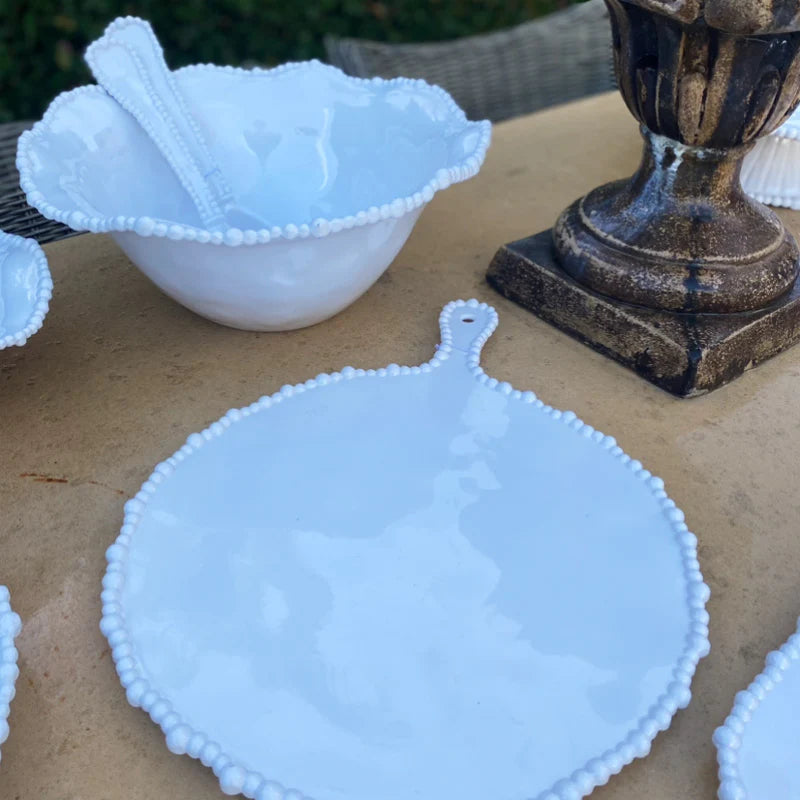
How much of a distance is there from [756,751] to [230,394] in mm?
353

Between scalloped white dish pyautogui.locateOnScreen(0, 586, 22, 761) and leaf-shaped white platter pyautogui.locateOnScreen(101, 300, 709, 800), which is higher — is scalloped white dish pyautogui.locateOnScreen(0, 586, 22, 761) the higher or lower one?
the higher one

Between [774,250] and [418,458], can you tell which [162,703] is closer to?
[418,458]

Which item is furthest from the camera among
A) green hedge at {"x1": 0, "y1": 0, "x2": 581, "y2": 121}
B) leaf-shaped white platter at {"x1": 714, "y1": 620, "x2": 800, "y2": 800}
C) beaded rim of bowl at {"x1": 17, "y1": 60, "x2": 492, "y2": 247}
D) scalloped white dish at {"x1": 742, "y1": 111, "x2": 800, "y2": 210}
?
green hedge at {"x1": 0, "y1": 0, "x2": 581, "y2": 121}

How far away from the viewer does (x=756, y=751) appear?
34 centimetres

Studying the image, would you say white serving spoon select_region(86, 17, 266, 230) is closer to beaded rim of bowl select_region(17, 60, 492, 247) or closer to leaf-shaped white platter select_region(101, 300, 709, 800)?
beaded rim of bowl select_region(17, 60, 492, 247)

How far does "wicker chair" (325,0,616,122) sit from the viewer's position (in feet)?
3.94

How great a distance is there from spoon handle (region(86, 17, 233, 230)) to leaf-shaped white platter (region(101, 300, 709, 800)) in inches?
7.7

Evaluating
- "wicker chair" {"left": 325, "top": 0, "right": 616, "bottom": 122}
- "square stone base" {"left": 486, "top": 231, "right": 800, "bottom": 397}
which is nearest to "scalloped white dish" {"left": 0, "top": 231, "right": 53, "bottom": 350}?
"square stone base" {"left": 486, "top": 231, "right": 800, "bottom": 397}

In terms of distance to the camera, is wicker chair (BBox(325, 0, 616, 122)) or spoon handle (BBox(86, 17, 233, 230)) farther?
wicker chair (BBox(325, 0, 616, 122))

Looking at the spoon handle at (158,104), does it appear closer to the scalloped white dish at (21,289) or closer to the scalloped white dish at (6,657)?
the scalloped white dish at (21,289)

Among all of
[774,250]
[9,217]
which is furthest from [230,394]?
[774,250]

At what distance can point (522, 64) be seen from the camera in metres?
1.28

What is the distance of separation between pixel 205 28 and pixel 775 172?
1172 millimetres

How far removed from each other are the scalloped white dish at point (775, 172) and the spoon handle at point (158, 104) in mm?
433
